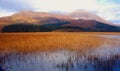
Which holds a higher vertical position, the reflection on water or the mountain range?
the mountain range

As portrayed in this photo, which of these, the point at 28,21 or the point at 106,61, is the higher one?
the point at 28,21

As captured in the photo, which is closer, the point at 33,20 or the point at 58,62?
the point at 58,62

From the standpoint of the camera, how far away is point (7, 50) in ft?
19.1

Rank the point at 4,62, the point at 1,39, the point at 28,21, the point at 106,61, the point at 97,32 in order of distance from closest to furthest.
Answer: the point at 4,62
the point at 106,61
the point at 1,39
the point at 28,21
the point at 97,32

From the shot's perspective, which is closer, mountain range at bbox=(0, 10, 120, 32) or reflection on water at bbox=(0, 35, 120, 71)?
reflection on water at bbox=(0, 35, 120, 71)

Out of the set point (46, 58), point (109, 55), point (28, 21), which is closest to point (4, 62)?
point (46, 58)

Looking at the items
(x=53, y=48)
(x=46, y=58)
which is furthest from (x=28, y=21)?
(x=46, y=58)

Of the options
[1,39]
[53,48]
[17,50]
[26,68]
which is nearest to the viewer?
[26,68]

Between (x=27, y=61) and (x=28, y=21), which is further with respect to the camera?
(x=28, y=21)

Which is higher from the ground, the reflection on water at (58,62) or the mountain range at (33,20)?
the mountain range at (33,20)

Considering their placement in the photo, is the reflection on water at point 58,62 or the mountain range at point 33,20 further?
the mountain range at point 33,20

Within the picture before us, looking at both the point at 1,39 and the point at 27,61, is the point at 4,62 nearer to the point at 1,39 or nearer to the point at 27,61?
the point at 27,61

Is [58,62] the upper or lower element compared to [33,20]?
lower

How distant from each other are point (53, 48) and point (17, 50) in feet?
3.56
